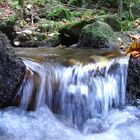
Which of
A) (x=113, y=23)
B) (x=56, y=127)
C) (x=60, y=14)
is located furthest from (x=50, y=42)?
(x=56, y=127)

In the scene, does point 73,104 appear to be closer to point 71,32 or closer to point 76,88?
point 76,88

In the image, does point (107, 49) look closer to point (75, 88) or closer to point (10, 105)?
point (75, 88)

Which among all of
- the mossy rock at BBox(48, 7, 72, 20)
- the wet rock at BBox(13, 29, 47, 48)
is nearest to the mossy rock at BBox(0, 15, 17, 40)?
the wet rock at BBox(13, 29, 47, 48)

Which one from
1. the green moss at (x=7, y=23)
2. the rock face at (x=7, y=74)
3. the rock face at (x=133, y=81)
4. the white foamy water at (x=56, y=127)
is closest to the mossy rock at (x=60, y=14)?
the green moss at (x=7, y=23)

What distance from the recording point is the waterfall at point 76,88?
19.6 feet

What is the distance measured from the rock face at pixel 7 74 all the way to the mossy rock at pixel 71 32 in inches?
153

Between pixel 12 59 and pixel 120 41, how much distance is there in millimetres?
3694

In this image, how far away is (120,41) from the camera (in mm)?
8930

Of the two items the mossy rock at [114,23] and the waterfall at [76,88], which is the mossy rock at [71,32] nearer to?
the mossy rock at [114,23]

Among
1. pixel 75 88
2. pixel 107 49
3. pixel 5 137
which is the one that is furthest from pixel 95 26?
pixel 5 137

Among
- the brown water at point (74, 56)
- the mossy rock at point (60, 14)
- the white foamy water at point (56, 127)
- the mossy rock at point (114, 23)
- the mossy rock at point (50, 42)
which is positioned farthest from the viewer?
the mossy rock at point (60, 14)

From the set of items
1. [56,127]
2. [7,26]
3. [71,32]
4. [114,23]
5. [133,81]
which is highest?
[7,26]

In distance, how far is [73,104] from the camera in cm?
606

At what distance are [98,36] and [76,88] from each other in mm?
2645
